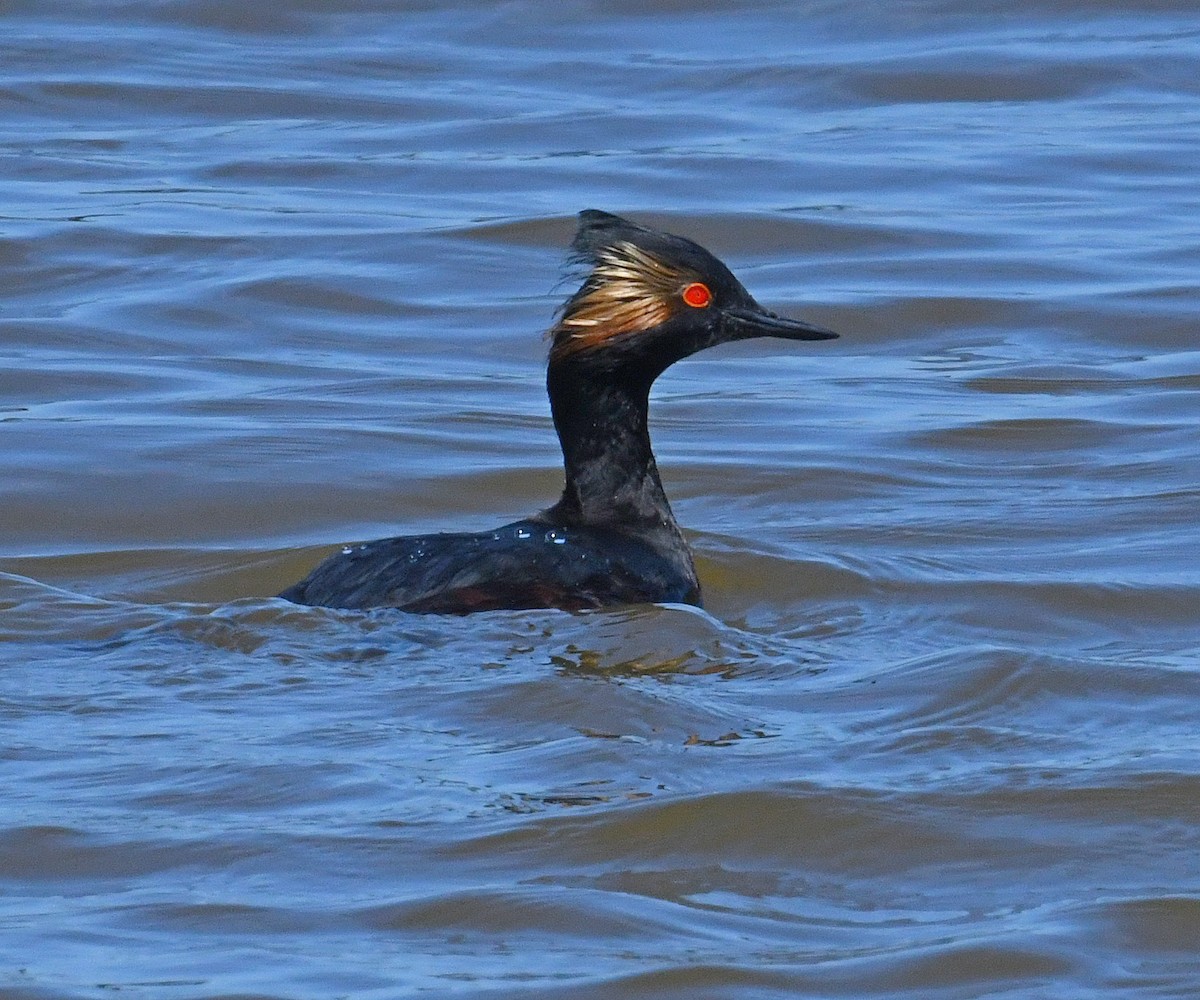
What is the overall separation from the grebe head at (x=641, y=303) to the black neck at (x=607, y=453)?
0.25 feet

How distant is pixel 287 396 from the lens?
34.3 ft

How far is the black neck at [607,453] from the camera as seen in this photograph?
25.1 ft

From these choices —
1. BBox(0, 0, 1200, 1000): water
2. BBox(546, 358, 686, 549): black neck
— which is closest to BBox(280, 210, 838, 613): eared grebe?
BBox(546, 358, 686, 549): black neck

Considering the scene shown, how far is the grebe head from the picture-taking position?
744 centimetres

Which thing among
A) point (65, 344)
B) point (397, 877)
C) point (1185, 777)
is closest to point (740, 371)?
point (65, 344)

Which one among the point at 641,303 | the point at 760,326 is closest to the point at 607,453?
the point at 641,303

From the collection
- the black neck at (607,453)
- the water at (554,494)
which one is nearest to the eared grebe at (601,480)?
the black neck at (607,453)

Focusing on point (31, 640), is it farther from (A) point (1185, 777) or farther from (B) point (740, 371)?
(B) point (740, 371)

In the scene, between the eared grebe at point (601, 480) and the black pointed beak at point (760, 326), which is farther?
the black pointed beak at point (760, 326)

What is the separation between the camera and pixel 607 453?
303 inches

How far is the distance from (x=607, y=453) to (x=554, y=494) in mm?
1595

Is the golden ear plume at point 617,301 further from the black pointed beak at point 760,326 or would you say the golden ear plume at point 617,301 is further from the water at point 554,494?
the water at point 554,494

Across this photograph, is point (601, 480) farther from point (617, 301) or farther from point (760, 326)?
point (760, 326)

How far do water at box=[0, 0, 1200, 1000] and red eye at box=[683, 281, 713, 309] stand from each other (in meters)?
0.95
